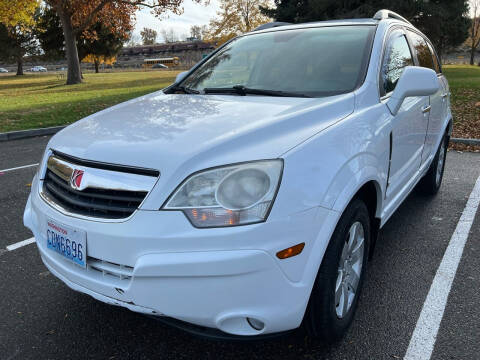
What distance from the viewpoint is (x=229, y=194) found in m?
1.80

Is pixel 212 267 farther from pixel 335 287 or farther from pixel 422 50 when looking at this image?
pixel 422 50

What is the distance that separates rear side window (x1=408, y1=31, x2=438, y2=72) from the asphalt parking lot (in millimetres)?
1625

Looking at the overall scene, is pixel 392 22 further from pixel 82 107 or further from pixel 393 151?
pixel 82 107

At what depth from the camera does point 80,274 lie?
203 cm

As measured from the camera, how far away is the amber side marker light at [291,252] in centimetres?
176

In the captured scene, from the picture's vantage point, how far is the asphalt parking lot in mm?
2273

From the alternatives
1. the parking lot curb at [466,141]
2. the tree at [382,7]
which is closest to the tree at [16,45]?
the tree at [382,7]

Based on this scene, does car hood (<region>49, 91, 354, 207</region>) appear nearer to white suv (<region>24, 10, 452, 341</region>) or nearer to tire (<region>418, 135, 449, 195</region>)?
white suv (<region>24, 10, 452, 341</region>)

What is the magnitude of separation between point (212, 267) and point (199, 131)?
733 mm

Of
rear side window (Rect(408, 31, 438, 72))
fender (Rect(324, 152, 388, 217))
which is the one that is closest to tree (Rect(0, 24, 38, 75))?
rear side window (Rect(408, 31, 438, 72))

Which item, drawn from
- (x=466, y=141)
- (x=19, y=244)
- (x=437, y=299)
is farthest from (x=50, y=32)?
(x=437, y=299)

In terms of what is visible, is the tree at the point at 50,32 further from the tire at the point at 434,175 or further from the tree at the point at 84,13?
the tire at the point at 434,175

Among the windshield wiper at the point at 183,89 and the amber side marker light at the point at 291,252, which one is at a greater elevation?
the windshield wiper at the point at 183,89

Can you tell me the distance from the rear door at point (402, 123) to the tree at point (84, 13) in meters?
24.7
